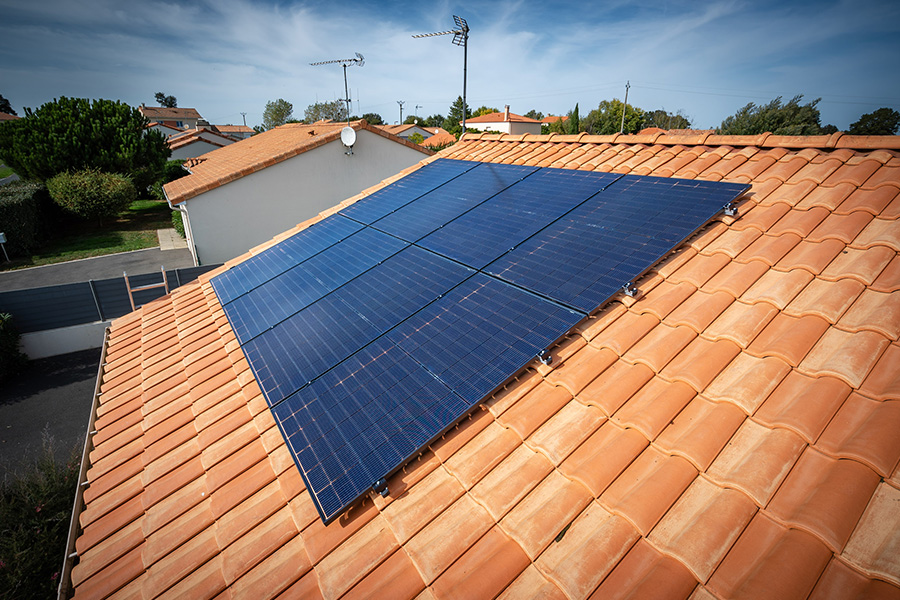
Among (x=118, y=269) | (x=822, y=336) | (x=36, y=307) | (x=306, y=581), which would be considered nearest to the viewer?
(x=306, y=581)

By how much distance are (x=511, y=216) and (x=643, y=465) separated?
415 cm

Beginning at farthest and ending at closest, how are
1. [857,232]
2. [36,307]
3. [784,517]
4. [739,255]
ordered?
[36,307] < [739,255] < [857,232] < [784,517]

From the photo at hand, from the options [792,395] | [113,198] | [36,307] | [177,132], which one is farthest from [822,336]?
[177,132]

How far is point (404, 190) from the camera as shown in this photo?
28.6 ft

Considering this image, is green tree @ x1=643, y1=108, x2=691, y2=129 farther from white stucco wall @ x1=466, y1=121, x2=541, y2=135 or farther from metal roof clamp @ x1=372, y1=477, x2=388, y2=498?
metal roof clamp @ x1=372, y1=477, x2=388, y2=498

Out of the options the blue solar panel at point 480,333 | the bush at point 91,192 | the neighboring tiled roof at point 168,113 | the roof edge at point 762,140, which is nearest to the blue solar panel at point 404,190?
the roof edge at point 762,140

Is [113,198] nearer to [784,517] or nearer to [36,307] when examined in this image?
[36,307]

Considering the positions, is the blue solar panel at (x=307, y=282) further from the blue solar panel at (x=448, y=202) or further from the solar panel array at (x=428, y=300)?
the blue solar panel at (x=448, y=202)

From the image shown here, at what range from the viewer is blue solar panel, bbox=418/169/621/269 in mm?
5535

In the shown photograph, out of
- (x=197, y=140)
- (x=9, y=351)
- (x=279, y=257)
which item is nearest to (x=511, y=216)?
(x=279, y=257)

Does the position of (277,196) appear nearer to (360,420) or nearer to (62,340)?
(62,340)

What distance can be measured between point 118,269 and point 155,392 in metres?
25.9

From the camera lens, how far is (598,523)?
8.72ft

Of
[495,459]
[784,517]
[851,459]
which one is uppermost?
[851,459]
